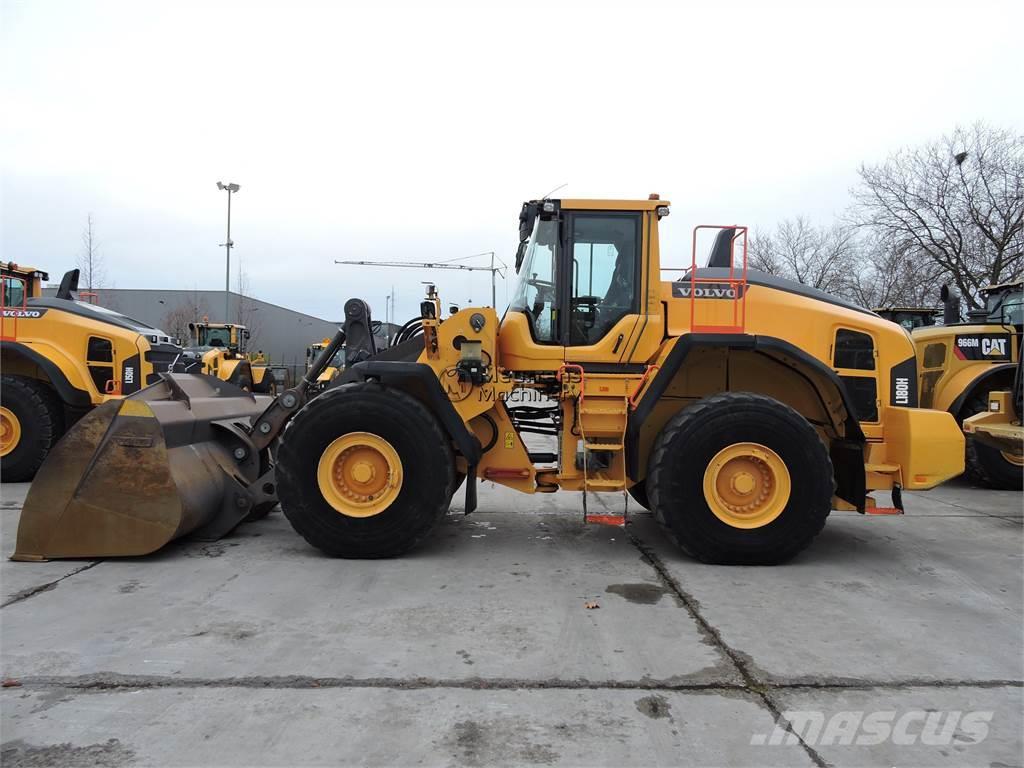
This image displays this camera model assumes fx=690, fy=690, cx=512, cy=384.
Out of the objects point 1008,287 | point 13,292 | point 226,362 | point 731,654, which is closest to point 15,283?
point 13,292

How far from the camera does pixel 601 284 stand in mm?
5668

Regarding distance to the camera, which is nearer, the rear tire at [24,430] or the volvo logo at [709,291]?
the volvo logo at [709,291]

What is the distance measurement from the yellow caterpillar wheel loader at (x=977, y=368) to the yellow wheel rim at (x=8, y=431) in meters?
12.3

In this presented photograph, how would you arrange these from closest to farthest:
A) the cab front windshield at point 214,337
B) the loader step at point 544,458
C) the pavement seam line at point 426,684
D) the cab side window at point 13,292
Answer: the pavement seam line at point 426,684 → the loader step at point 544,458 → the cab side window at point 13,292 → the cab front windshield at point 214,337

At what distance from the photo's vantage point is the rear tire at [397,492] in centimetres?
533

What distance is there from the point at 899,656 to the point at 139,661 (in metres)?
3.95

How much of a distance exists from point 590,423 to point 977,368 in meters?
7.29

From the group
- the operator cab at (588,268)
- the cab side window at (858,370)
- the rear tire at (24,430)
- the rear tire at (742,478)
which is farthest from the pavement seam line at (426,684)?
the rear tire at (24,430)

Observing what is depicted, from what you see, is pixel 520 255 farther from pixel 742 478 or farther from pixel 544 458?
pixel 742 478

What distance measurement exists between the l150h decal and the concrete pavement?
5.02 metres

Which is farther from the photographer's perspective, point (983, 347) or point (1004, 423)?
point (983, 347)

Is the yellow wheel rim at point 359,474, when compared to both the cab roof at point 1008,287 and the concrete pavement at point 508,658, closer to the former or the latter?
the concrete pavement at point 508,658

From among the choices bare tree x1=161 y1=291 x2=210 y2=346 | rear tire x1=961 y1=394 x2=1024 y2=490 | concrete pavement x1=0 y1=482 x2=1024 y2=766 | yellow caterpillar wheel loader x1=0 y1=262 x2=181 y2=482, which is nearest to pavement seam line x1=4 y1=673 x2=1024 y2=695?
concrete pavement x1=0 y1=482 x2=1024 y2=766

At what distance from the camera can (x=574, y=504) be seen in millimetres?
8062
